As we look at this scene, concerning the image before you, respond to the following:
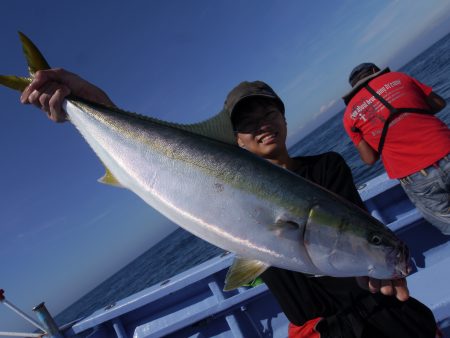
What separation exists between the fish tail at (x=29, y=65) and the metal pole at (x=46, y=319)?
374 cm

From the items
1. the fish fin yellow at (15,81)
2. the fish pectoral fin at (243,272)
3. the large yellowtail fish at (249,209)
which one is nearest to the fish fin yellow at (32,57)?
the fish fin yellow at (15,81)

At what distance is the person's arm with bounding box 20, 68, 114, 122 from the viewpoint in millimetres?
2545

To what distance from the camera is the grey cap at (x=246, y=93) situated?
2621 mm

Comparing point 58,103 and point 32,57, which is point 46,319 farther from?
point 32,57

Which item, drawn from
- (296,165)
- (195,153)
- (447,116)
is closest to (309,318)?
(296,165)

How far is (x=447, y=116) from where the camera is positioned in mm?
18891

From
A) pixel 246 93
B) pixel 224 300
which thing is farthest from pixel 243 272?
pixel 224 300

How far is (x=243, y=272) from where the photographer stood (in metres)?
1.89

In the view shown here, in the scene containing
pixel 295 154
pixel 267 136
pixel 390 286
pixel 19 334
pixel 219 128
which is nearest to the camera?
pixel 390 286

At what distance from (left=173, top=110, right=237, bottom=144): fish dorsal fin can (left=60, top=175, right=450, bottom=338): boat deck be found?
10.6ft

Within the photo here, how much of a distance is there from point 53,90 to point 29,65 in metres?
0.34

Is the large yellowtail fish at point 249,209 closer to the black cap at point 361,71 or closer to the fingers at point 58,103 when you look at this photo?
the fingers at point 58,103

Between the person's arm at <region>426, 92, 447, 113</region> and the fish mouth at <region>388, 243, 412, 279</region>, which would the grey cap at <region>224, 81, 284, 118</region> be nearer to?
the fish mouth at <region>388, 243, 412, 279</region>

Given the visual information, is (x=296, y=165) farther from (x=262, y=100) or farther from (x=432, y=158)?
(x=432, y=158)
